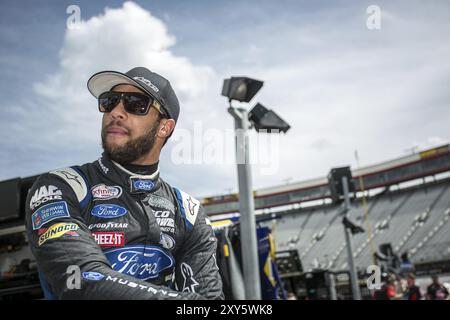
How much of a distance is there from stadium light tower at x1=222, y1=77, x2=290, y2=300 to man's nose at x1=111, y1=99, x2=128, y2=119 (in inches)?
51.2

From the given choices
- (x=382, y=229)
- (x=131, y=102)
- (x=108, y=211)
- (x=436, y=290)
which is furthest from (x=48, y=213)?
(x=382, y=229)

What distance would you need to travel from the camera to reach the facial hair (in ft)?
3.78

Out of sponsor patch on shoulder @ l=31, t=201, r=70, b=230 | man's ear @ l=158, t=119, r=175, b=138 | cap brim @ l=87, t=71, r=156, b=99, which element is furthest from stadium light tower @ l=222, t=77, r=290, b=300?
sponsor patch on shoulder @ l=31, t=201, r=70, b=230

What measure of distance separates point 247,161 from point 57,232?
75.0 inches

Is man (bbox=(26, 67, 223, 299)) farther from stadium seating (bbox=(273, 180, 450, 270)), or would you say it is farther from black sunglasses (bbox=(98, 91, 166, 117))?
stadium seating (bbox=(273, 180, 450, 270))

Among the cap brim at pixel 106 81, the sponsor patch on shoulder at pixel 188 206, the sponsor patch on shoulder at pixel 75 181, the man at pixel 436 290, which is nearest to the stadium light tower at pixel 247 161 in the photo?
the sponsor patch on shoulder at pixel 188 206

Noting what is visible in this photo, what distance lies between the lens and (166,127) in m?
1.26

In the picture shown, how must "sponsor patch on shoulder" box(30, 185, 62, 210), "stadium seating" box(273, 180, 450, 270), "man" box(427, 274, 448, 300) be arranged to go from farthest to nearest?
"stadium seating" box(273, 180, 450, 270), "man" box(427, 274, 448, 300), "sponsor patch on shoulder" box(30, 185, 62, 210)

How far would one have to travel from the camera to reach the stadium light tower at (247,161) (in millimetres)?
2727

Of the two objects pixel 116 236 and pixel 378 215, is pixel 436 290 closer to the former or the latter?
pixel 116 236

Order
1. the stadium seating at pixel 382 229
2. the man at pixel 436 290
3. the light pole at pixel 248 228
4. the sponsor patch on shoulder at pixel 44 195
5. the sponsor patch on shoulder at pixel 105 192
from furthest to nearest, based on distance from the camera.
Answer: the stadium seating at pixel 382 229, the man at pixel 436 290, the light pole at pixel 248 228, the sponsor patch on shoulder at pixel 105 192, the sponsor patch on shoulder at pixel 44 195

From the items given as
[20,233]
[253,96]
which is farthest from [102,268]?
[253,96]

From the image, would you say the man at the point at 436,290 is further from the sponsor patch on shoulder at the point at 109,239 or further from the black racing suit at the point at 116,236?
the sponsor patch on shoulder at the point at 109,239
